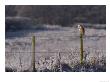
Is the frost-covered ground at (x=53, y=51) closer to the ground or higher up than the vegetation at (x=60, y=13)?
closer to the ground

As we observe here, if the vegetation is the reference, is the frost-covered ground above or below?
below

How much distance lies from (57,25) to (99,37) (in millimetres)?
700

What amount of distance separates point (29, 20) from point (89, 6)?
0.99m

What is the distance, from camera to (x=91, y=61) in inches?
Result: 1052

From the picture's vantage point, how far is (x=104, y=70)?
26672 mm

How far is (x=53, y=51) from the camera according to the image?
2670cm

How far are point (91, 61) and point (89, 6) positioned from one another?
2.89 ft

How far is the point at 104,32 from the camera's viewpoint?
26688 mm

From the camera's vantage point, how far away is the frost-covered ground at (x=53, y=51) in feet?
87.5

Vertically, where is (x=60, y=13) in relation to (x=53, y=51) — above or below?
above

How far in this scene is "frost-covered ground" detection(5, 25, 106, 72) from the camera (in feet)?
87.5
